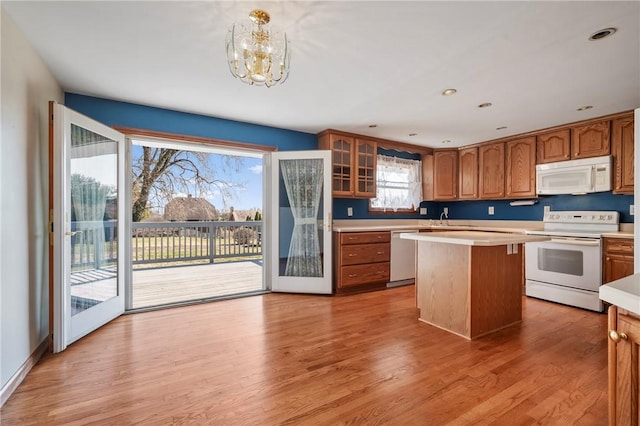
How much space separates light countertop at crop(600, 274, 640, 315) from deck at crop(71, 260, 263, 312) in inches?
131

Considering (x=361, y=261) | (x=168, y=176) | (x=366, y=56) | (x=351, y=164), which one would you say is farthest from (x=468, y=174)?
(x=168, y=176)

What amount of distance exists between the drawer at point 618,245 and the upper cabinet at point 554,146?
1175 millimetres

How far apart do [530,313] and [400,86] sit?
2815mm

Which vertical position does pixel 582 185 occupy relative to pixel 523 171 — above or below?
below

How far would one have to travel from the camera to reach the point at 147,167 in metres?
6.25

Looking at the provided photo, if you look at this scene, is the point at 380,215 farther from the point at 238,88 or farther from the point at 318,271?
the point at 238,88

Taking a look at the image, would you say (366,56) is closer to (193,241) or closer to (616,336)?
(616,336)

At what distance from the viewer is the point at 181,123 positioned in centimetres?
349

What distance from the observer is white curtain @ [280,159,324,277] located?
13.4 ft

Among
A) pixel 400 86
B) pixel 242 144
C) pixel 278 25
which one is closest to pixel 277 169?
pixel 242 144

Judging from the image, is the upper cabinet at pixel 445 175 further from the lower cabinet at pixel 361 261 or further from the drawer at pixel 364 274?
the drawer at pixel 364 274

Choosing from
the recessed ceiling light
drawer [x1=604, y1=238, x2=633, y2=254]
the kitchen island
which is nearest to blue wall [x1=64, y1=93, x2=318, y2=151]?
the kitchen island

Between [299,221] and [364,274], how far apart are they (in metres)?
1.18

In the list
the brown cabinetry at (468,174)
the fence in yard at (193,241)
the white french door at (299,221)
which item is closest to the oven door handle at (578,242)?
the brown cabinetry at (468,174)
